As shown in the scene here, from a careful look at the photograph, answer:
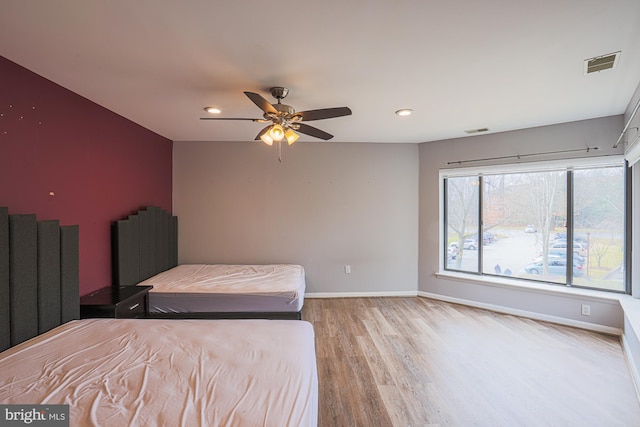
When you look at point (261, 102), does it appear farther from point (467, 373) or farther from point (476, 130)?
point (476, 130)

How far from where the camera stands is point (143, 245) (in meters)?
3.40

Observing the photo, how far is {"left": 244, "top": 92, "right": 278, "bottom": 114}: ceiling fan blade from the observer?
195 cm

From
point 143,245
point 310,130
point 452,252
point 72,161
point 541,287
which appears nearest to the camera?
point 72,161

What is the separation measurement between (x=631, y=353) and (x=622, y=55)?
252 centimetres

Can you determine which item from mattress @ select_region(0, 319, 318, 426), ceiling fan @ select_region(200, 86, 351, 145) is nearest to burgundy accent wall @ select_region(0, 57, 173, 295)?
mattress @ select_region(0, 319, 318, 426)

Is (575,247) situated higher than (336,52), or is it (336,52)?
(336,52)

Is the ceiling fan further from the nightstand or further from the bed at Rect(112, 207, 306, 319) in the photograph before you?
the nightstand

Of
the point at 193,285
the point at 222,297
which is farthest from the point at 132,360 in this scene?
the point at 193,285

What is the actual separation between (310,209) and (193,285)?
209cm

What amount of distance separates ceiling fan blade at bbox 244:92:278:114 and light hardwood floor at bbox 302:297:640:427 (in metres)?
A: 2.24

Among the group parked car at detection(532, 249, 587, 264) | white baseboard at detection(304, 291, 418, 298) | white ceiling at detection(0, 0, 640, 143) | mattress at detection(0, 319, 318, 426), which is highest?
white ceiling at detection(0, 0, 640, 143)

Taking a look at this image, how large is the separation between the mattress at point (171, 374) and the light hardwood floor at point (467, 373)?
721 mm

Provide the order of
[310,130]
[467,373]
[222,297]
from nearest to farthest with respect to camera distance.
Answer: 1. [467,373]
2. [310,130]
3. [222,297]

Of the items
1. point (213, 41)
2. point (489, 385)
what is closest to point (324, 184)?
point (213, 41)
